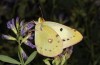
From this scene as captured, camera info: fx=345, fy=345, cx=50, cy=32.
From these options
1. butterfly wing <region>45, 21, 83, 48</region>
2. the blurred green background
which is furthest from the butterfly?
the blurred green background

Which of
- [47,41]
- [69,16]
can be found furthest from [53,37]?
[69,16]

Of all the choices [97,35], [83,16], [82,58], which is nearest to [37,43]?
[82,58]

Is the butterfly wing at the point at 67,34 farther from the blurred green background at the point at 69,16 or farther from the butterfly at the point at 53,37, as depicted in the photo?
the blurred green background at the point at 69,16

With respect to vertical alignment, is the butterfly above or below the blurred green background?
above

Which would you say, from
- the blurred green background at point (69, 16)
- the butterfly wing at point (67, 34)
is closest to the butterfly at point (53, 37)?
the butterfly wing at point (67, 34)

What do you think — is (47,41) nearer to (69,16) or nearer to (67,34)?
(67,34)

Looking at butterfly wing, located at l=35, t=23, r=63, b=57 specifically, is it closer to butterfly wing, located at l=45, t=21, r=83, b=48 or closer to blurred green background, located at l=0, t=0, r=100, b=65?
butterfly wing, located at l=45, t=21, r=83, b=48

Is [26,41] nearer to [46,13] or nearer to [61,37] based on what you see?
[61,37]

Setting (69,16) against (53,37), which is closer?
(53,37)
